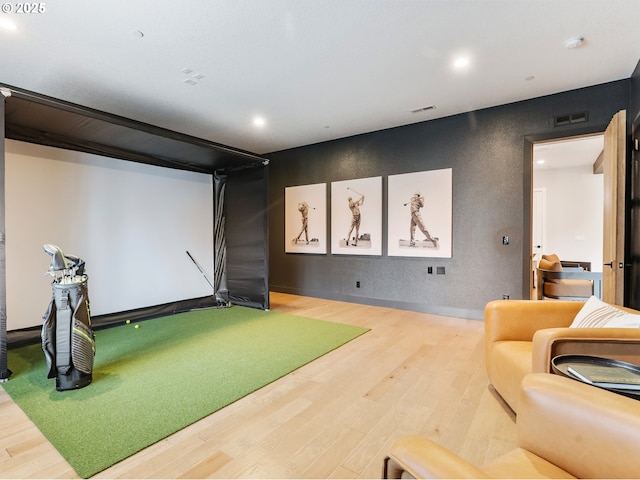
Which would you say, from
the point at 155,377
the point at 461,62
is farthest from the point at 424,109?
the point at 155,377

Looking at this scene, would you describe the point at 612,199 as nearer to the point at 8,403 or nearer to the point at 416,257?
the point at 416,257

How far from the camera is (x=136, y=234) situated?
485 centimetres

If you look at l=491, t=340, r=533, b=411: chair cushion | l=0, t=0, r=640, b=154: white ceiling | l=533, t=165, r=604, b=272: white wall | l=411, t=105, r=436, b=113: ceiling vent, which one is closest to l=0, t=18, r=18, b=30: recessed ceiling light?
l=0, t=0, r=640, b=154: white ceiling

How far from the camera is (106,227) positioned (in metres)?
4.52

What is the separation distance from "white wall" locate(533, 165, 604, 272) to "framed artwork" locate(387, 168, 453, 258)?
505cm

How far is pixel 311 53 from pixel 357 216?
310 cm

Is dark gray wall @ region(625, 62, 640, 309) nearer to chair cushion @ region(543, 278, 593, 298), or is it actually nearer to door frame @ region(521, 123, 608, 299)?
door frame @ region(521, 123, 608, 299)

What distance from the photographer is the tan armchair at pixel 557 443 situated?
86 cm

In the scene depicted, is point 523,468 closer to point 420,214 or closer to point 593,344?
point 593,344

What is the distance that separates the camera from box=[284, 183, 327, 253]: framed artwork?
6148 mm

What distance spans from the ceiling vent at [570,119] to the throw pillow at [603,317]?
2.88m

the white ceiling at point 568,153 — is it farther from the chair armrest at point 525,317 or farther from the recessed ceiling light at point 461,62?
the chair armrest at point 525,317

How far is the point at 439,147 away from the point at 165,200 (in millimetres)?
4588

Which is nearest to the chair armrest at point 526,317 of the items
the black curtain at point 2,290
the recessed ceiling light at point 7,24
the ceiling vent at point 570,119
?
the ceiling vent at point 570,119
